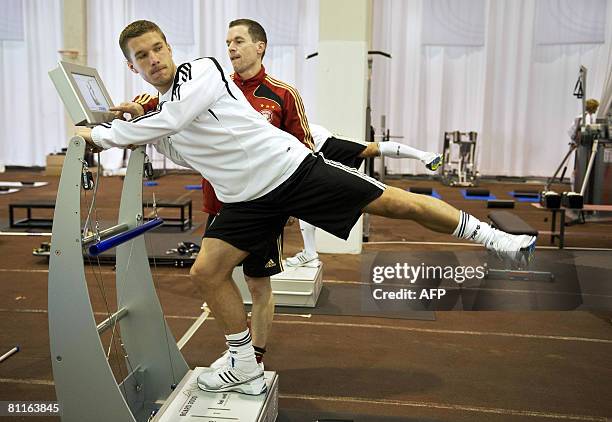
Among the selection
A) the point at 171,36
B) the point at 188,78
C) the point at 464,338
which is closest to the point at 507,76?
the point at 171,36

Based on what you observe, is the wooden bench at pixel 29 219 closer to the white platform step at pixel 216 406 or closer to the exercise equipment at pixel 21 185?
the exercise equipment at pixel 21 185

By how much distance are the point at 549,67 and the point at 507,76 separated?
74cm

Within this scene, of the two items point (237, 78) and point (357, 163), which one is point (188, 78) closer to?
point (237, 78)

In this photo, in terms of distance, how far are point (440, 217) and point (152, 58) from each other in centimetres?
115

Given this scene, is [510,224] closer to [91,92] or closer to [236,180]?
[236,180]

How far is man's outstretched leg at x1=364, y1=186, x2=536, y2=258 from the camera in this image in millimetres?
2227

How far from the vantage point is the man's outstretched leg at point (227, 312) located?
2.26 meters

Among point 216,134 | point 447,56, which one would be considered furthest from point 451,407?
point 447,56

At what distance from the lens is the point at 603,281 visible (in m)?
4.67

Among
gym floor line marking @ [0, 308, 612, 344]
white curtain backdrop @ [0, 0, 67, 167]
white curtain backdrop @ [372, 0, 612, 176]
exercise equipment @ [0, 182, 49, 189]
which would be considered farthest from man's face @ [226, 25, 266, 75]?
white curtain backdrop @ [0, 0, 67, 167]

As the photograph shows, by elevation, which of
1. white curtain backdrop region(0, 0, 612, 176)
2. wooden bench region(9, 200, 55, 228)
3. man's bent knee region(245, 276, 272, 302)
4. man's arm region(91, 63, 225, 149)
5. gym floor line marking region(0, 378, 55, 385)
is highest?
white curtain backdrop region(0, 0, 612, 176)

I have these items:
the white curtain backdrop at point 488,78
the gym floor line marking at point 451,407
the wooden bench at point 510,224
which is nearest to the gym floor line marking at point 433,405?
the gym floor line marking at point 451,407

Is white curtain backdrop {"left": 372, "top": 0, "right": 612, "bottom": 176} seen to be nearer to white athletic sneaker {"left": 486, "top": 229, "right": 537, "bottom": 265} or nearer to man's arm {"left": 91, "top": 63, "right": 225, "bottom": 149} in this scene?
white athletic sneaker {"left": 486, "top": 229, "right": 537, "bottom": 265}

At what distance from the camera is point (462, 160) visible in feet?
36.3
